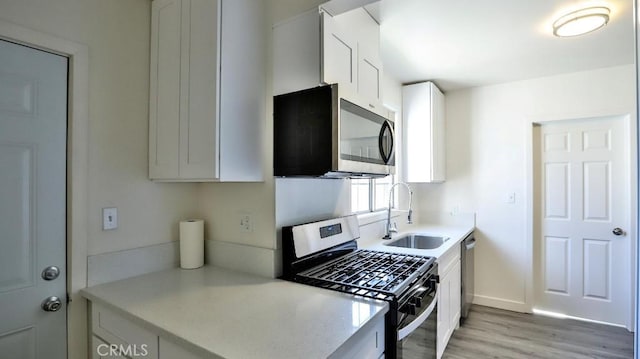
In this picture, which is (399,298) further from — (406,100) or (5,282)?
(406,100)

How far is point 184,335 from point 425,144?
9.88 ft

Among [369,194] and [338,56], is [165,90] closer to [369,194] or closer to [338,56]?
[338,56]

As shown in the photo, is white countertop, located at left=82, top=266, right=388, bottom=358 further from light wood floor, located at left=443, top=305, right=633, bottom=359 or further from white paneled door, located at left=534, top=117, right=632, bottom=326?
white paneled door, located at left=534, top=117, right=632, bottom=326

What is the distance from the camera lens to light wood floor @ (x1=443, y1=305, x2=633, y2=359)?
8.39 feet

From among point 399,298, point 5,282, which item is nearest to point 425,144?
point 399,298

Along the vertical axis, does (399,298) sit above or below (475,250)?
above

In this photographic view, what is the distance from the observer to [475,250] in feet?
12.1

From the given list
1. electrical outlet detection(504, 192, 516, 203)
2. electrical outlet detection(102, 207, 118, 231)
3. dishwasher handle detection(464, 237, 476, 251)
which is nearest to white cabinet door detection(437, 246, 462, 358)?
dishwasher handle detection(464, 237, 476, 251)

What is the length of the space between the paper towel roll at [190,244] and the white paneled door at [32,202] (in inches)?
21.3

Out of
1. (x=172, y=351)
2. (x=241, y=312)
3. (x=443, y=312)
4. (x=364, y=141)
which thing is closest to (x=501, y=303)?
(x=443, y=312)

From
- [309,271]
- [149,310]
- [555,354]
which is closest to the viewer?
[149,310]

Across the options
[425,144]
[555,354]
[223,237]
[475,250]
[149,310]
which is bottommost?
[555,354]

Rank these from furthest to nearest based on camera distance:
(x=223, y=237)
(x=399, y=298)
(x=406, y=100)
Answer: (x=406, y=100)
(x=223, y=237)
(x=399, y=298)

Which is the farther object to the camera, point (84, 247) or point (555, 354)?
point (555, 354)
